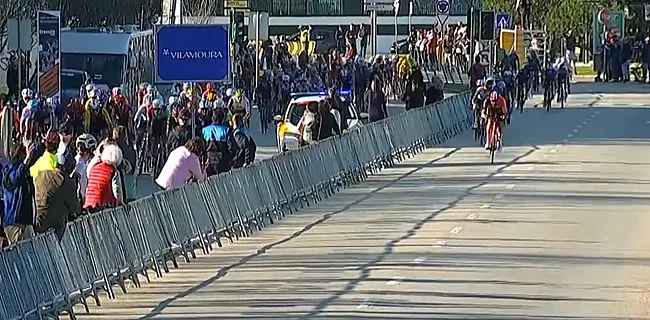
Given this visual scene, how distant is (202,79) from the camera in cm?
2155

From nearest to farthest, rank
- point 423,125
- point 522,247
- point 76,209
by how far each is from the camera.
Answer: point 76,209, point 522,247, point 423,125

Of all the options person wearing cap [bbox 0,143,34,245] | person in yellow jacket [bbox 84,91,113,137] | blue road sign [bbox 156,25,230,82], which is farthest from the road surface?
person in yellow jacket [bbox 84,91,113,137]

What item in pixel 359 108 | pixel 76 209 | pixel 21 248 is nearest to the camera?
pixel 21 248

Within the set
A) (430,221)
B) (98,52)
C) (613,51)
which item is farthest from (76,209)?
(613,51)

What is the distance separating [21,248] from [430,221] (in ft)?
31.1

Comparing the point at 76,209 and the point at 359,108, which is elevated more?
the point at 76,209

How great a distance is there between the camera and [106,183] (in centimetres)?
1664

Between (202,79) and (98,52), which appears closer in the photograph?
(202,79)

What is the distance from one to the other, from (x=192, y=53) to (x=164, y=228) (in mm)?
4523

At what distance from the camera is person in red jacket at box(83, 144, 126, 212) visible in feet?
54.3

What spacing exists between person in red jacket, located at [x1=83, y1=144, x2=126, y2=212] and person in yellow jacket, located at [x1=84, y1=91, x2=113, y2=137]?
35.6 feet

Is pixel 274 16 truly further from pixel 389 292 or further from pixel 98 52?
pixel 389 292

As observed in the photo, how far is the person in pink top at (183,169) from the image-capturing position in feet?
63.0

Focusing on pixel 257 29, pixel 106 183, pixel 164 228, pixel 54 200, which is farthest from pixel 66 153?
pixel 257 29
